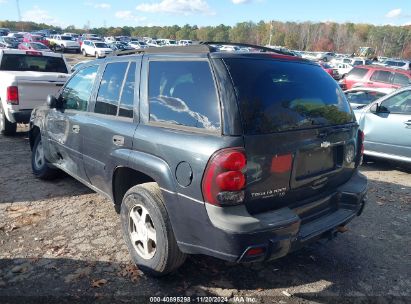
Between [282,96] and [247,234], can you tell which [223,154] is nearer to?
[247,234]

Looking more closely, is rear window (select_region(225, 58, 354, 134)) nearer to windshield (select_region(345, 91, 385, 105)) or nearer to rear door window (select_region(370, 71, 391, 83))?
windshield (select_region(345, 91, 385, 105))

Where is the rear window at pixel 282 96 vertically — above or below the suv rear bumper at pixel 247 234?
above

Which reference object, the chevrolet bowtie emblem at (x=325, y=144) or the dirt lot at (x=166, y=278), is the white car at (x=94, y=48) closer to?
the dirt lot at (x=166, y=278)

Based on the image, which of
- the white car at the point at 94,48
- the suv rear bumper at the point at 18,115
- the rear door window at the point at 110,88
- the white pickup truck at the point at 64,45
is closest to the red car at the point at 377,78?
the suv rear bumper at the point at 18,115

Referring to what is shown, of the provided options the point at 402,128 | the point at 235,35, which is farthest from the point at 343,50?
the point at 402,128

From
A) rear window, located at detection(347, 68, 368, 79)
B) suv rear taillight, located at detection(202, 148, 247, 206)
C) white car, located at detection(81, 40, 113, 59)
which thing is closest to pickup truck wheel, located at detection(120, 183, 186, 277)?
suv rear taillight, located at detection(202, 148, 247, 206)

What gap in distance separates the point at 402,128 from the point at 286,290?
4.58 meters

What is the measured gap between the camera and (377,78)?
1552 cm

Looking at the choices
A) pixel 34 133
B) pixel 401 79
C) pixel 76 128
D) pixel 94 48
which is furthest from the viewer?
pixel 94 48

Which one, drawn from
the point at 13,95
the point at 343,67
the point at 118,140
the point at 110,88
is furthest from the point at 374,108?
the point at 343,67

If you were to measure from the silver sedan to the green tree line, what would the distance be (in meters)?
83.6

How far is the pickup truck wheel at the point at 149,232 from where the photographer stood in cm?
286

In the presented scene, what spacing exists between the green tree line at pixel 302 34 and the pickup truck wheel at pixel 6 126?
83.9 metres

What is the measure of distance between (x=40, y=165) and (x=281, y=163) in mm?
4186
